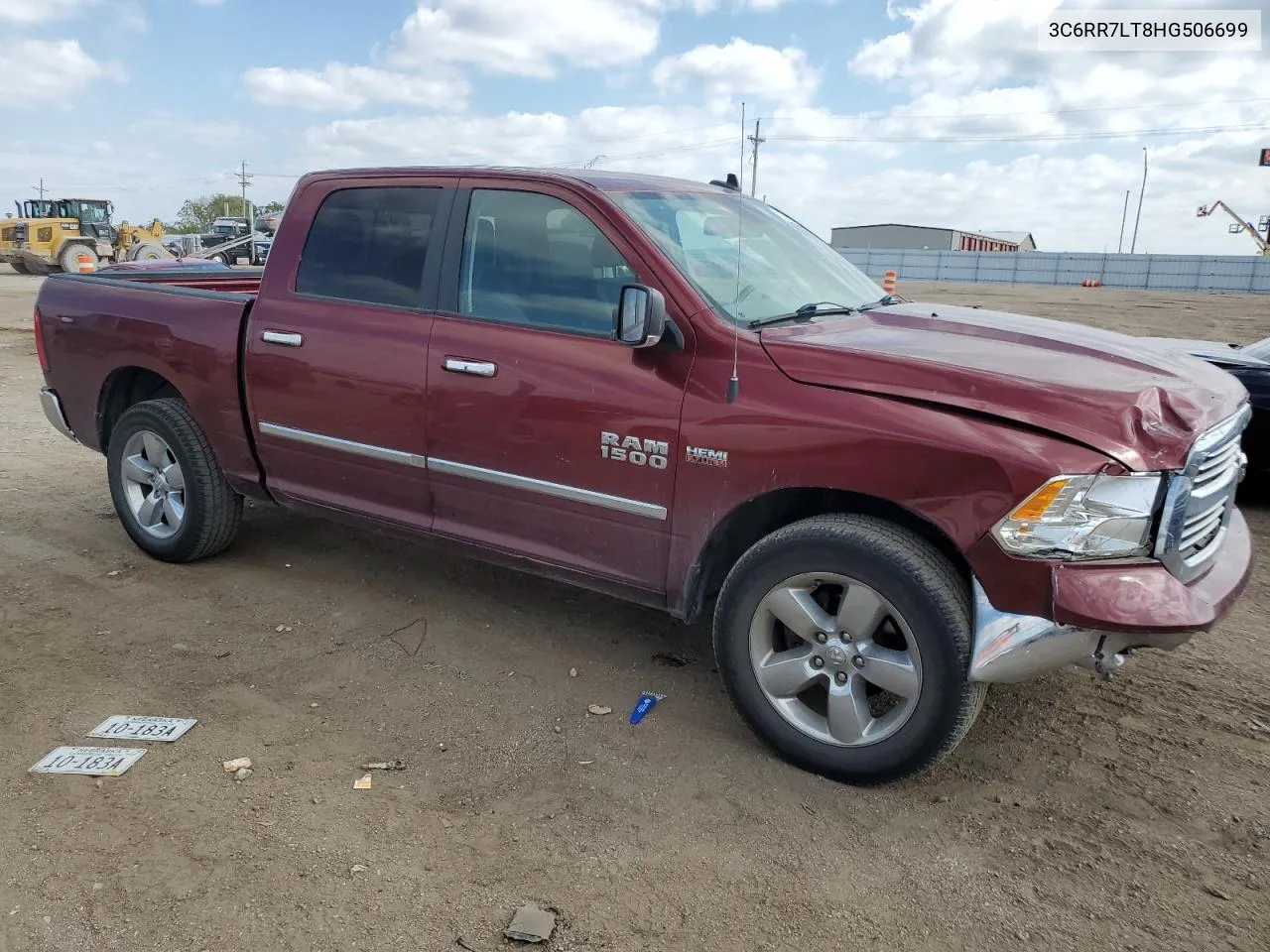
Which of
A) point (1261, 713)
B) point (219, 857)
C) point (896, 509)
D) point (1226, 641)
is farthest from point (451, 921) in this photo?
point (1226, 641)

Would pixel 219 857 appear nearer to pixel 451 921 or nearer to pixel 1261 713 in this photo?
pixel 451 921

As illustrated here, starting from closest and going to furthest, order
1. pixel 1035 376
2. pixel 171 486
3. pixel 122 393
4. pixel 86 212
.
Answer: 1. pixel 1035 376
2. pixel 171 486
3. pixel 122 393
4. pixel 86 212

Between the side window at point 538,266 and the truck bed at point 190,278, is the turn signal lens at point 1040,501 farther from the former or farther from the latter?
the truck bed at point 190,278

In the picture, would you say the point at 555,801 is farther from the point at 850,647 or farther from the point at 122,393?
the point at 122,393

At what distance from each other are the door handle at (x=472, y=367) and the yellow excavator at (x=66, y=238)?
28.3 metres

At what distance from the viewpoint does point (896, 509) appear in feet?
10.1

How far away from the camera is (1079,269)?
53625mm

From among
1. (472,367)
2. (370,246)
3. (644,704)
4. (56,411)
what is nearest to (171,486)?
(56,411)

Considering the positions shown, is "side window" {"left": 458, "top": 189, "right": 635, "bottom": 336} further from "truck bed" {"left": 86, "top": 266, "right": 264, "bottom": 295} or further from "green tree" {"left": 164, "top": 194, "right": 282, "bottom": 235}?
"green tree" {"left": 164, "top": 194, "right": 282, "bottom": 235}

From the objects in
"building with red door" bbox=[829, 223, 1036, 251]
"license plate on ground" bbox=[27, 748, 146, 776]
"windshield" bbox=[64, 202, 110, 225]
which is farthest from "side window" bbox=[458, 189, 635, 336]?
"building with red door" bbox=[829, 223, 1036, 251]

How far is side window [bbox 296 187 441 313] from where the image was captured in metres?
4.02

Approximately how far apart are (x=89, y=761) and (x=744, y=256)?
9.62 ft

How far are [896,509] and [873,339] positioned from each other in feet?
1.98

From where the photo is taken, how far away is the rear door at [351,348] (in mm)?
3959
